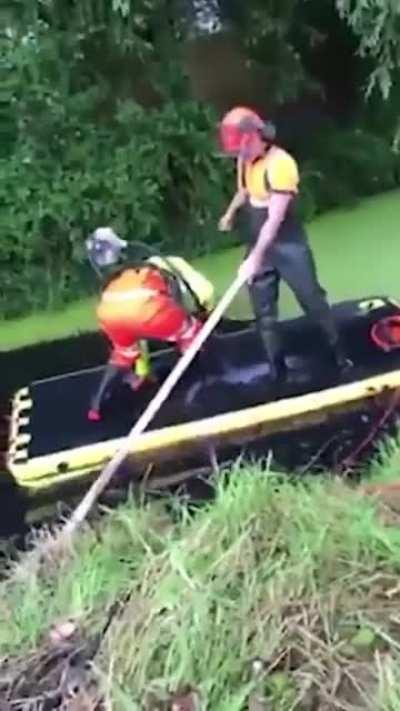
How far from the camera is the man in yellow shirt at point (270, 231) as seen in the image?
8.14 ft

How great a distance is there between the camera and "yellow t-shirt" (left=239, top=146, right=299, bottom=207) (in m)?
2.48

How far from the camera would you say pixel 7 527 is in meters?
2.42

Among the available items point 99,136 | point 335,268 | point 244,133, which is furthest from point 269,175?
point 99,136

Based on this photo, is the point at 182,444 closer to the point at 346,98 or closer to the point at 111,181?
the point at 111,181

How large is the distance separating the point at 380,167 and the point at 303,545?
2457mm

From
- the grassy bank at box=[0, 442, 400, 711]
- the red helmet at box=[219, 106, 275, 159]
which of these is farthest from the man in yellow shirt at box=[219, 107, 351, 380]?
A: the grassy bank at box=[0, 442, 400, 711]

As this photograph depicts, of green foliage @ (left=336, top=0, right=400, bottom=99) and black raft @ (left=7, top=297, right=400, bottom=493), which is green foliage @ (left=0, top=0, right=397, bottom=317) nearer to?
green foliage @ (left=336, top=0, right=400, bottom=99)

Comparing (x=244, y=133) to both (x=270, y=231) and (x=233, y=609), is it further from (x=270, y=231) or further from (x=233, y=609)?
(x=233, y=609)

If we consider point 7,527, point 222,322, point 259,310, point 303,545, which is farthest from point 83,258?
point 303,545

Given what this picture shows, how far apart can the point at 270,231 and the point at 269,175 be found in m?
0.11

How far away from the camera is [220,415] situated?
2.63 m

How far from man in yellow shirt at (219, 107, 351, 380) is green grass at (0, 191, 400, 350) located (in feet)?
1.66

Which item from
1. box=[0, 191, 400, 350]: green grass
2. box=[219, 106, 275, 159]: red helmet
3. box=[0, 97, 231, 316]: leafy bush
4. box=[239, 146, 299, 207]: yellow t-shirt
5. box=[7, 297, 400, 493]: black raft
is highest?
box=[219, 106, 275, 159]: red helmet

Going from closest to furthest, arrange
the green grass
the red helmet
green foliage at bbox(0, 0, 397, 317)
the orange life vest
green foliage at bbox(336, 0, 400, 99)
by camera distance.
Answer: the red helmet < the orange life vest < green foliage at bbox(336, 0, 400, 99) < the green grass < green foliage at bbox(0, 0, 397, 317)
